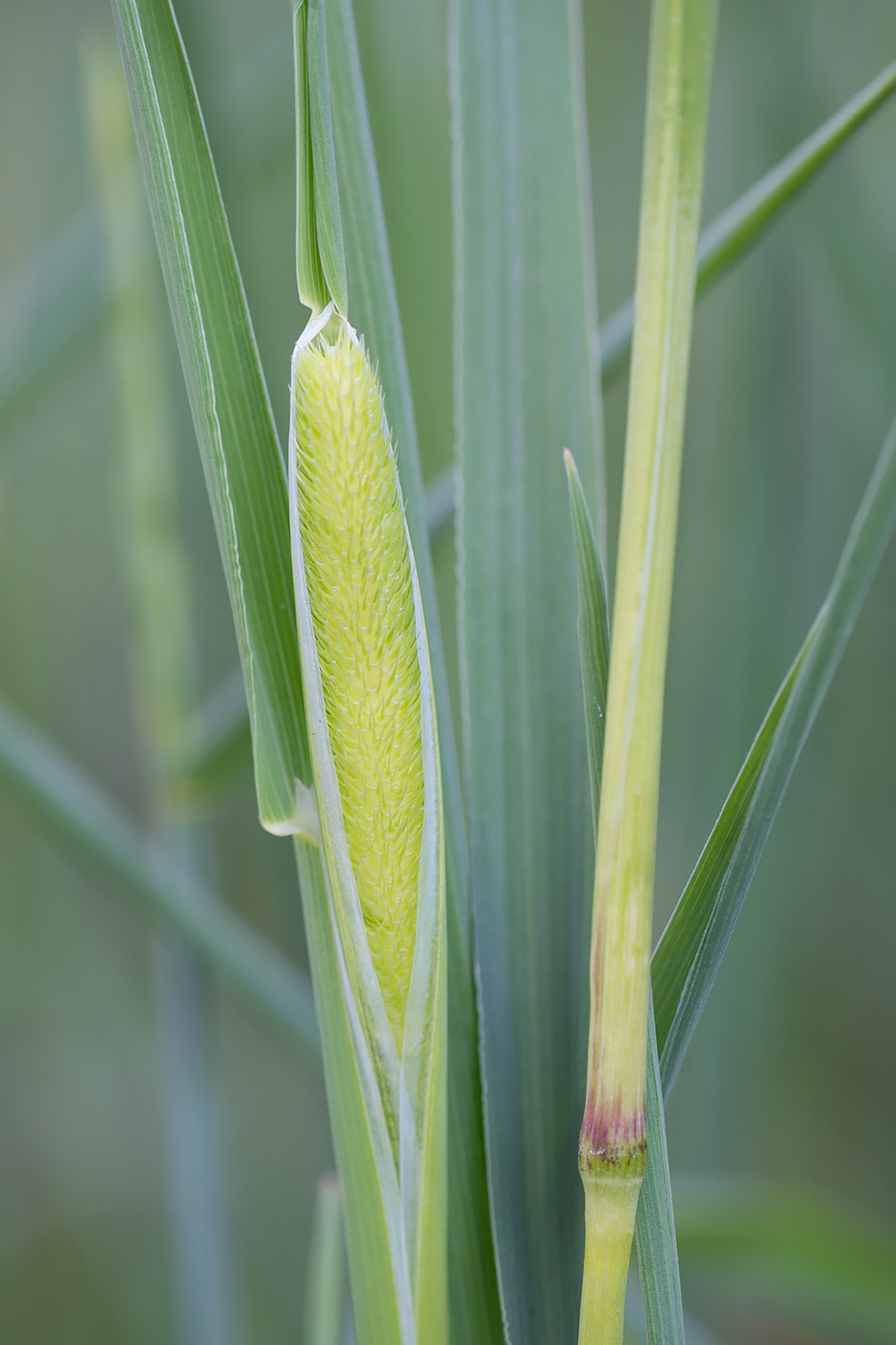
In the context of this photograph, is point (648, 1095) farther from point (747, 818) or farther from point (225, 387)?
point (225, 387)

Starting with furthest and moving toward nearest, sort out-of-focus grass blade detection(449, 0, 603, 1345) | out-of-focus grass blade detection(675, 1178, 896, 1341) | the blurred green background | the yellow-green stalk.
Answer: the blurred green background → out-of-focus grass blade detection(675, 1178, 896, 1341) → out-of-focus grass blade detection(449, 0, 603, 1345) → the yellow-green stalk

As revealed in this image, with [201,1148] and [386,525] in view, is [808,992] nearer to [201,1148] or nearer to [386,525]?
[201,1148]

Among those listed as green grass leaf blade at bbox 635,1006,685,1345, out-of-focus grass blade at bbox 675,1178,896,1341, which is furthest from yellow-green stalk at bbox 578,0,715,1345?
out-of-focus grass blade at bbox 675,1178,896,1341

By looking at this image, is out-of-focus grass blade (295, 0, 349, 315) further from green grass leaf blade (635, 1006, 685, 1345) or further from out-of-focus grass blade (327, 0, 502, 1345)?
green grass leaf blade (635, 1006, 685, 1345)

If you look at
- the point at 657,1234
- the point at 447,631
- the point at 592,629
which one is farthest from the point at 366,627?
the point at 447,631

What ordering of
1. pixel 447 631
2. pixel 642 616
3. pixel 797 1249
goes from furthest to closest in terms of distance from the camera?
pixel 447 631
pixel 797 1249
pixel 642 616

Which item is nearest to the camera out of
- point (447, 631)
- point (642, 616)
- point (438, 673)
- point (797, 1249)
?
point (642, 616)
